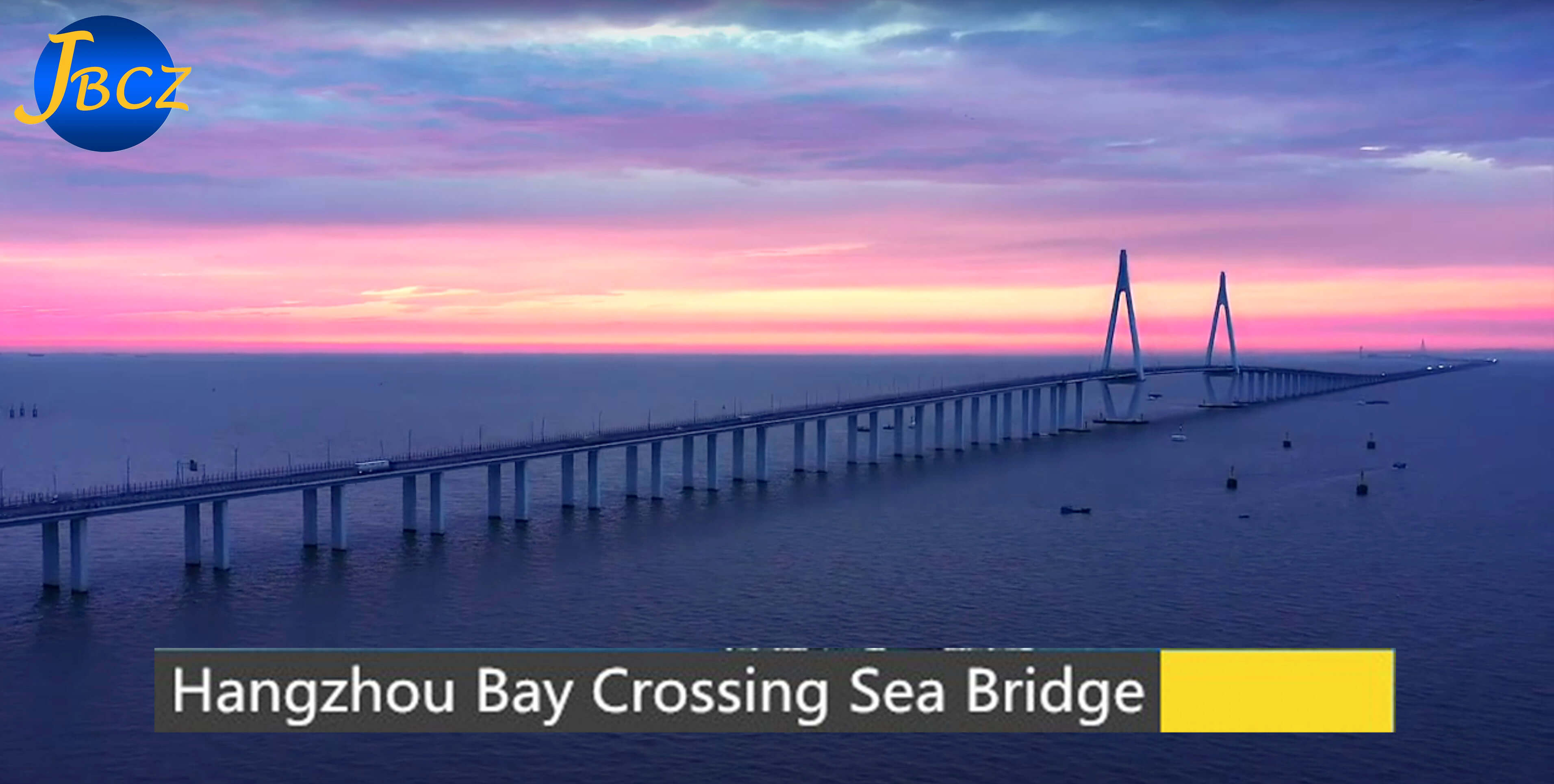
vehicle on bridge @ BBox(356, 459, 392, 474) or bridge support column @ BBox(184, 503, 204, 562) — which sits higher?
vehicle on bridge @ BBox(356, 459, 392, 474)

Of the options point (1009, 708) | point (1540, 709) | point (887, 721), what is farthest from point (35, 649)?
point (1540, 709)

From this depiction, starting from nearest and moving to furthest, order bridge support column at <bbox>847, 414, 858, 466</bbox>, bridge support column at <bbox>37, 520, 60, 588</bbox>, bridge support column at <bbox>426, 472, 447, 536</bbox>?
bridge support column at <bbox>37, 520, 60, 588</bbox> < bridge support column at <bbox>426, 472, 447, 536</bbox> < bridge support column at <bbox>847, 414, 858, 466</bbox>

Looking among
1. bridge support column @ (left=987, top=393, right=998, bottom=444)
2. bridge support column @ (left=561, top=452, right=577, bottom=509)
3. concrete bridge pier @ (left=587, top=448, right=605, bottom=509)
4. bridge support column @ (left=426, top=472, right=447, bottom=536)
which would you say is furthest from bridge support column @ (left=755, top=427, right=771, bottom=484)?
bridge support column @ (left=987, top=393, right=998, bottom=444)

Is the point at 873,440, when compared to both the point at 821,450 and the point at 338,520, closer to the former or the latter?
the point at 821,450

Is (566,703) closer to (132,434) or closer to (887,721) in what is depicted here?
(887,721)

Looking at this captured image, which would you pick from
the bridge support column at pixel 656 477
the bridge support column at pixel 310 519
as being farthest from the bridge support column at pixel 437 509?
the bridge support column at pixel 656 477

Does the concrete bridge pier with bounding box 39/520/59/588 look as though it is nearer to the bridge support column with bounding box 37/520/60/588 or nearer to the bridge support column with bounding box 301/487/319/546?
the bridge support column with bounding box 37/520/60/588
